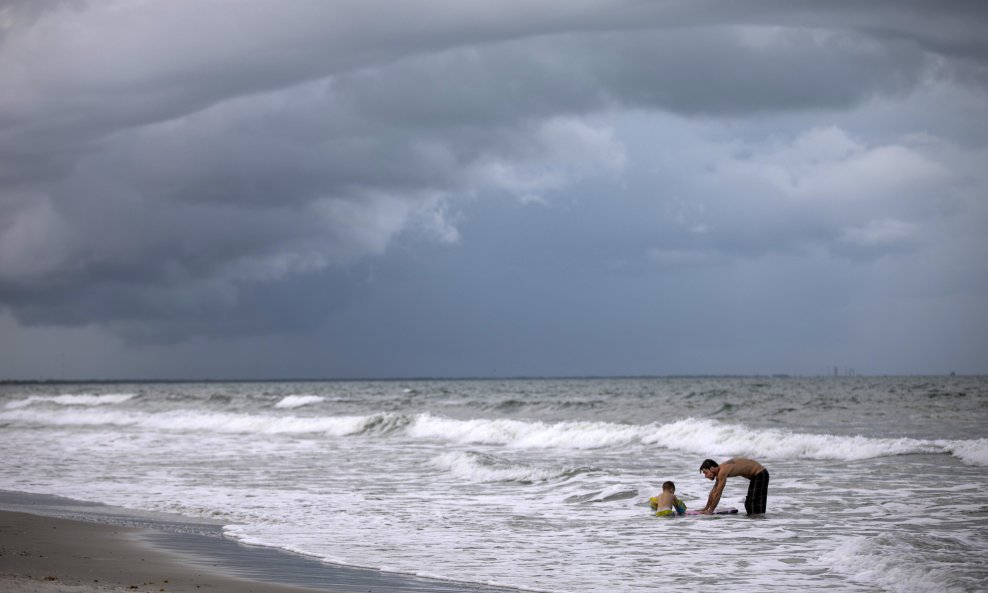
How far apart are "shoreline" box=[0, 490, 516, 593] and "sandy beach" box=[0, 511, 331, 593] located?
0.01 meters

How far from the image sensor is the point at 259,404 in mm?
73875

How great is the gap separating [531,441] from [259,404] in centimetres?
4444

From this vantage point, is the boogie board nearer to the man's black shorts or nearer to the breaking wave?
the man's black shorts

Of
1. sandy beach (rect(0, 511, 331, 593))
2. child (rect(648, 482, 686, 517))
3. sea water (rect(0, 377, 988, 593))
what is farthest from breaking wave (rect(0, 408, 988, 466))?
sandy beach (rect(0, 511, 331, 593))

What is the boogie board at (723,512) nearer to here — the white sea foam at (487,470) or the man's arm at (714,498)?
the man's arm at (714,498)

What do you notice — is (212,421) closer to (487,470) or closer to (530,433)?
(530,433)

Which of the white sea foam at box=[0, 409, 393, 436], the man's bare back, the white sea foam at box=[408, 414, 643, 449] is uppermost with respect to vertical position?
the man's bare back

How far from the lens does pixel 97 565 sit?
38.0ft

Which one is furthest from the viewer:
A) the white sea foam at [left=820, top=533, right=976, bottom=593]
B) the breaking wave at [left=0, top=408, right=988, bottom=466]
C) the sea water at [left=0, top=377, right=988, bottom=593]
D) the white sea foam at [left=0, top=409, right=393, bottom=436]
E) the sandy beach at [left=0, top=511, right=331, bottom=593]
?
the white sea foam at [left=0, top=409, right=393, bottom=436]

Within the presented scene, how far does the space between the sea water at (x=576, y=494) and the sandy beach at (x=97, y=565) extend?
5.74ft

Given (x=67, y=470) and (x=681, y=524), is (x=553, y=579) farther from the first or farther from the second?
(x=67, y=470)

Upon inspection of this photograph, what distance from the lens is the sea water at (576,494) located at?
1178cm

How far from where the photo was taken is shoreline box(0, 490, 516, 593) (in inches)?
404

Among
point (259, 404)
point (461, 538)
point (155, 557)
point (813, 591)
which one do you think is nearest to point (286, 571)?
point (155, 557)
